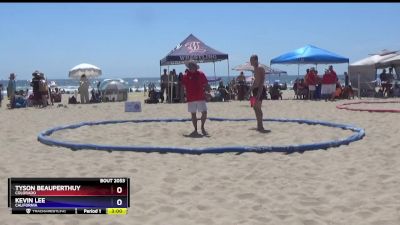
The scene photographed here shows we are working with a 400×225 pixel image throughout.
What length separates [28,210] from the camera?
3777mm

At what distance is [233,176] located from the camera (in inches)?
208

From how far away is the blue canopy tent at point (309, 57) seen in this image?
65.6 ft

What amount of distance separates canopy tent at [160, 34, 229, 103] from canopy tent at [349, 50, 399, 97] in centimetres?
647

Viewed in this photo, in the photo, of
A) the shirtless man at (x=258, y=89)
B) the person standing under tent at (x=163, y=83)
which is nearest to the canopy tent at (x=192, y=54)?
the person standing under tent at (x=163, y=83)

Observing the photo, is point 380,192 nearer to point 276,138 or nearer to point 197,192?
point 197,192

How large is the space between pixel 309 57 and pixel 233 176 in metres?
15.4

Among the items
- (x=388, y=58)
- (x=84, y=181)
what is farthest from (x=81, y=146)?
(x=388, y=58)

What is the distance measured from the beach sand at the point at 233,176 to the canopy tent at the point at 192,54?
9.59 m

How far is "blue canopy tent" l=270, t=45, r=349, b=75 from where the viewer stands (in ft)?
65.6

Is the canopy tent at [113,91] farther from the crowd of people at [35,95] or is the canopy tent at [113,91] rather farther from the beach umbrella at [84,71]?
the crowd of people at [35,95]

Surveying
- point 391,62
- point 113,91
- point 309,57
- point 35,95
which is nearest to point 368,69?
point 391,62

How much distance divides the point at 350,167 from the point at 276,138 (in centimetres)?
226
